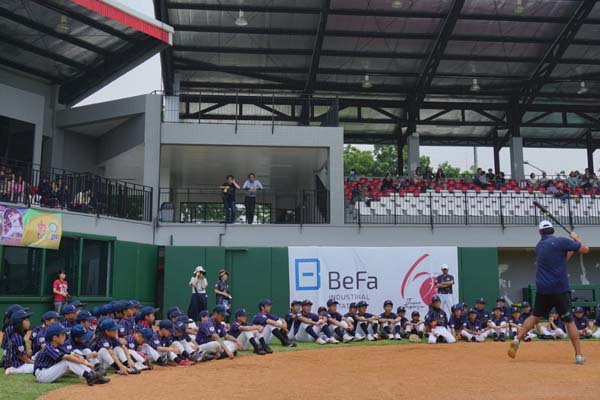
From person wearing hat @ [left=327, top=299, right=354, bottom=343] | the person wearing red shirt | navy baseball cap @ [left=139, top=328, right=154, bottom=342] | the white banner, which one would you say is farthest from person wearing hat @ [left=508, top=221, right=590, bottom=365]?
the person wearing red shirt

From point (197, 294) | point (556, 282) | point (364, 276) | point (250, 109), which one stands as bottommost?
point (197, 294)

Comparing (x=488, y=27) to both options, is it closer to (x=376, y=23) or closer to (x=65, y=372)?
(x=376, y=23)

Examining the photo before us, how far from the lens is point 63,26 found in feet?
77.4

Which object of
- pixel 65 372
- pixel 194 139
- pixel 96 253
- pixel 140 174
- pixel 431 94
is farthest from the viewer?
pixel 431 94

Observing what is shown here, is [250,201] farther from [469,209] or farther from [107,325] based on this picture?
[107,325]

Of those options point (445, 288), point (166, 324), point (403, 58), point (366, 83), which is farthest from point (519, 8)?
point (166, 324)

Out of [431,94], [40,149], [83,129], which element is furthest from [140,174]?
[431,94]

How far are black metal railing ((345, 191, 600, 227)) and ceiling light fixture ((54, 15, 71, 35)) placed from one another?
12.2 m

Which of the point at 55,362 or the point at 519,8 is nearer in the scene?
the point at 55,362

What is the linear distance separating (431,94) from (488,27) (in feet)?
18.4

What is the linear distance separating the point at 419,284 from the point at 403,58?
1384cm

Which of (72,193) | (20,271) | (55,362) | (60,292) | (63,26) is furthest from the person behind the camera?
(63,26)

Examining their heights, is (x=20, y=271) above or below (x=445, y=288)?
above

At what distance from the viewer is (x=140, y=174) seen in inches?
1219
